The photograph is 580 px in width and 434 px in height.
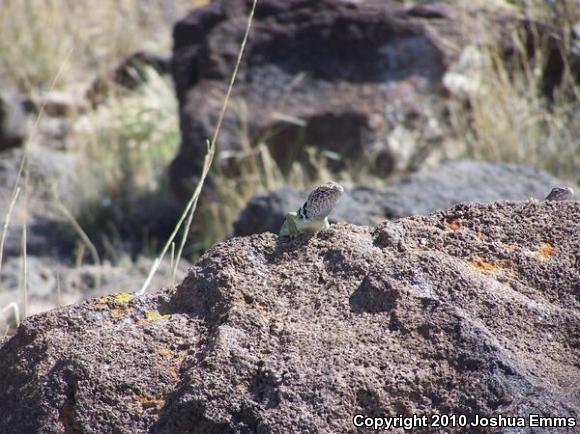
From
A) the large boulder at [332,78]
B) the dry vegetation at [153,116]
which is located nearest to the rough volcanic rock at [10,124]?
the dry vegetation at [153,116]

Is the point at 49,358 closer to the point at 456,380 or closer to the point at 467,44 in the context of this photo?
the point at 456,380

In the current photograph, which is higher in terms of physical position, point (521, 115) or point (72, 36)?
point (521, 115)

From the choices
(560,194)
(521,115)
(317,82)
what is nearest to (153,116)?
(317,82)

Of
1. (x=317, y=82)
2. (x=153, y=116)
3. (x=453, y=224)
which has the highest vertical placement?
(x=453, y=224)

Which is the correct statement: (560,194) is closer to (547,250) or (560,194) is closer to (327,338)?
(547,250)

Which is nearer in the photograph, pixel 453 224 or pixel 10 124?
pixel 453 224

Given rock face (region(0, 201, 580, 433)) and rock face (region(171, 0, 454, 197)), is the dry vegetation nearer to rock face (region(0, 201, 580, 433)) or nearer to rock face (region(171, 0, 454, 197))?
rock face (region(171, 0, 454, 197))

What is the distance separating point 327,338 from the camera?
255 centimetres

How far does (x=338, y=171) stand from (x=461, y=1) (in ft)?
8.51

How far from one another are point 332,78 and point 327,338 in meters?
5.78

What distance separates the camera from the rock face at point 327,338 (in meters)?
2.45

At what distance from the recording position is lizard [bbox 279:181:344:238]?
117 inches

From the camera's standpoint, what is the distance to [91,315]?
8.92ft

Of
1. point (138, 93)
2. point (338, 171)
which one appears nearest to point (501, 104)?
point (338, 171)
